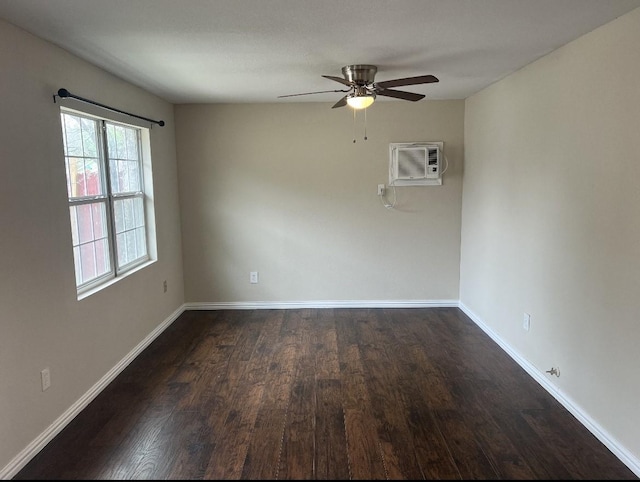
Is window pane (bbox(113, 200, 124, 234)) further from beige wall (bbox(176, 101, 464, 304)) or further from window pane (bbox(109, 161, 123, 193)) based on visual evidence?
Result: beige wall (bbox(176, 101, 464, 304))

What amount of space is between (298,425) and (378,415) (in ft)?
1.64

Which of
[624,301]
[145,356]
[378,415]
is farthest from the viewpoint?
[145,356]

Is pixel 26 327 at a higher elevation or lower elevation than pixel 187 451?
higher

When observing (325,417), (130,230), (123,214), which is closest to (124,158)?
(123,214)

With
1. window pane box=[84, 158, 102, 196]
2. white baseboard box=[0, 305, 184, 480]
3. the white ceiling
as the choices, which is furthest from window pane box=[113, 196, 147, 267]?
the white ceiling

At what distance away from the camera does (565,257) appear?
2.81 m

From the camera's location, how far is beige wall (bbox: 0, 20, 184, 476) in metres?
2.19

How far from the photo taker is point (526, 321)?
132 inches

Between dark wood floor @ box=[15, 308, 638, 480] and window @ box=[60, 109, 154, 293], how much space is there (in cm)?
84

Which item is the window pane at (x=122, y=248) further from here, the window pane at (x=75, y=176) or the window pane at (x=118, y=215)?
the window pane at (x=75, y=176)

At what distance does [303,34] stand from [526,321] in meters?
2.57

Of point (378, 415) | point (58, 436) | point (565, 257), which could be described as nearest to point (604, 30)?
point (565, 257)

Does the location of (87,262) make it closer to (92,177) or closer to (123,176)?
(92,177)

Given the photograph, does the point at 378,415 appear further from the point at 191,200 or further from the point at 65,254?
the point at 191,200
